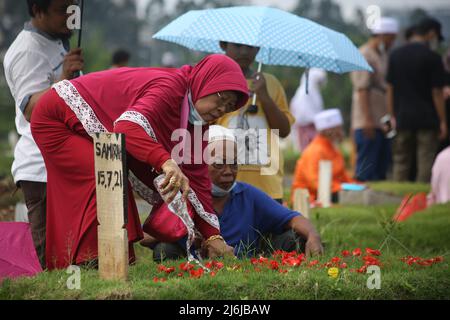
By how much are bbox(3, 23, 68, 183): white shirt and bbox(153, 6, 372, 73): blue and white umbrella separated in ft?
5.05

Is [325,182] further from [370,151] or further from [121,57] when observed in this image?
[121,57]

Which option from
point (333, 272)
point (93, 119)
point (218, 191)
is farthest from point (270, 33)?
point (333, 272)

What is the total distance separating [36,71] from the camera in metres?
6.21

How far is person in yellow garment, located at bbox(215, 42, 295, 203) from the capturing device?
762 centimetres

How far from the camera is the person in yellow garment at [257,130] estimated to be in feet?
25.0

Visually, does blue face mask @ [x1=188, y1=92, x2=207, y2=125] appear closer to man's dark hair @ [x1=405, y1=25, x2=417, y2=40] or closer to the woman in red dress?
the woman in red dress

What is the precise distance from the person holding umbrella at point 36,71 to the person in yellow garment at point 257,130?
1743 mm

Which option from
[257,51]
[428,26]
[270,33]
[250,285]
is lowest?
[250,285]

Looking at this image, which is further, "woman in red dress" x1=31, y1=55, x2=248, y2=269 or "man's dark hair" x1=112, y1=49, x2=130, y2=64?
"man's dark hair" x1=112, y1=49, x2=130, y2=64

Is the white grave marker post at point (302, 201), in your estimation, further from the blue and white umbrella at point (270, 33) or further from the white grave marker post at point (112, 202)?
the white grave marker post at point (112, 202)

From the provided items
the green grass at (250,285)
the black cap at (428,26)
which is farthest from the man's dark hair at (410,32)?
the green grass at (250,285)

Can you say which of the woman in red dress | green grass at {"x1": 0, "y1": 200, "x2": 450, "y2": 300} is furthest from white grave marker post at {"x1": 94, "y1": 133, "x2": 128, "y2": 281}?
the woman in red dress

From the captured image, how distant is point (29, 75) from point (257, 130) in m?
2.13
